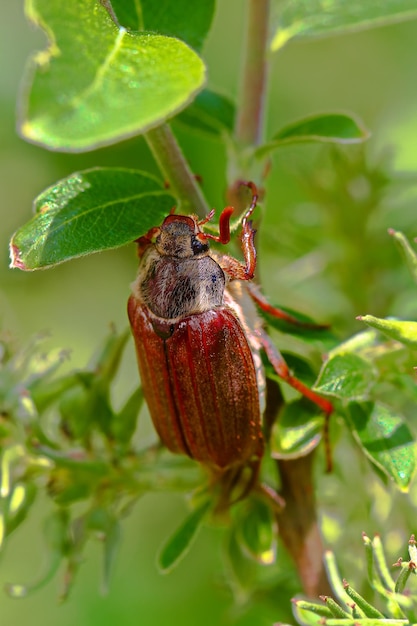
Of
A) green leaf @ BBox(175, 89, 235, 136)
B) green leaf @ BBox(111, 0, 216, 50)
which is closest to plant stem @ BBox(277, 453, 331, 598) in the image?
green leaf @ BBox(175, 89, 235, 136)

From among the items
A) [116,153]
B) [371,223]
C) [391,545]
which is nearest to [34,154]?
[116,153]

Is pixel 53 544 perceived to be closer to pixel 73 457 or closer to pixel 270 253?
pixel 73 457

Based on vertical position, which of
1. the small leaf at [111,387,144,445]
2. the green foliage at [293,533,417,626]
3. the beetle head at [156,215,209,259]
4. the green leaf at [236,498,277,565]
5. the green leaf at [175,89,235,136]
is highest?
the green leaf at [175,89,235,136]

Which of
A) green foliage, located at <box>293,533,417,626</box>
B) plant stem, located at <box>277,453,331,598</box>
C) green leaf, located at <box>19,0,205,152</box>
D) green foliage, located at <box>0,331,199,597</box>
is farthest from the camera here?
plant stem, located at <box>277,453,331,598</box>

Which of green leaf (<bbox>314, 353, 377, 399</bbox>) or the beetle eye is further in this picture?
the beetle eye

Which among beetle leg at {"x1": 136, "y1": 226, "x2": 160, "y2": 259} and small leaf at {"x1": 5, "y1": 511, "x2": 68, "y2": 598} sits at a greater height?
beetle leg at {"x1": 136, "y1": 226, "x2": 160, "y2": 259}

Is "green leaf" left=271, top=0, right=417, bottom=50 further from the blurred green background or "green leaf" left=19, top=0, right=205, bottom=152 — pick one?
"green leaf" left=19, top=0, right=205, bottom=152

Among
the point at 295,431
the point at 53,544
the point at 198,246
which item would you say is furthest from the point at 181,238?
the point at 53,544
